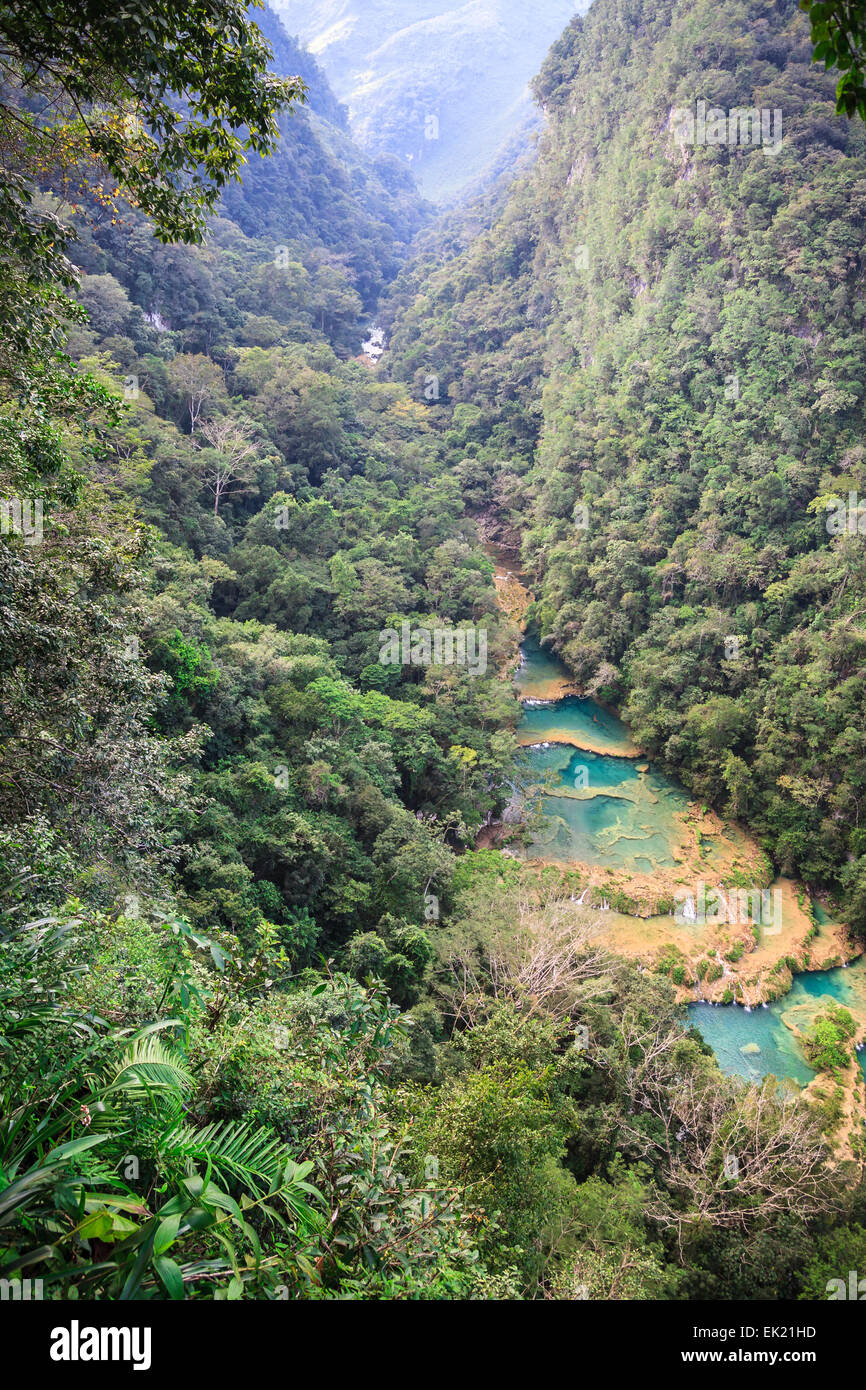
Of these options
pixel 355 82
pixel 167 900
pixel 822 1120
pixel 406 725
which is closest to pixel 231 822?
pixel 167 900

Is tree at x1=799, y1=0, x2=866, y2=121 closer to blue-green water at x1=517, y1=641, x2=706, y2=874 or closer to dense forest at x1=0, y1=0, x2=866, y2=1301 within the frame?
dense forest at x1=0, y1=0, x2=866, y2=1301

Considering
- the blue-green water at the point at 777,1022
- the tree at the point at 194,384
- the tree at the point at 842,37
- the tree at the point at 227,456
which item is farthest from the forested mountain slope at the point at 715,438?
the tree at the point at 842,37

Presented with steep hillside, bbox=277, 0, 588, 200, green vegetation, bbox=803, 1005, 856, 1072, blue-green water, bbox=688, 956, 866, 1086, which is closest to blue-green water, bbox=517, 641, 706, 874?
blue-green water, bbox=688, 956, 866, 1086

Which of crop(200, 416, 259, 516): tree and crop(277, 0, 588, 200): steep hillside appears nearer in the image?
crop(200, 416, 259, 516): tree

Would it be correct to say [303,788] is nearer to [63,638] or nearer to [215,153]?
[63,638]

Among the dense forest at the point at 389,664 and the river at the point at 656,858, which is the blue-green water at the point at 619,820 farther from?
the dense forest at the point at 389,664

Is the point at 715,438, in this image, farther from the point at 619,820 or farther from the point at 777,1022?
the point at 777,1022

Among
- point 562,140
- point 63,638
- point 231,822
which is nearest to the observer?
point 63,638
